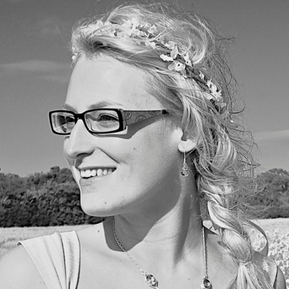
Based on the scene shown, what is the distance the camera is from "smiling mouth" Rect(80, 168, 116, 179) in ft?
9.31

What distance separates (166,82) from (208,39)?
657 millimetres

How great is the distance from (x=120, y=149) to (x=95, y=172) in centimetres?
18

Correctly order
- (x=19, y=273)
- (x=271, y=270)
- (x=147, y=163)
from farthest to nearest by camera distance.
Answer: (x=271, y=270) < (x=147, y=163) < (x=19, y=273)

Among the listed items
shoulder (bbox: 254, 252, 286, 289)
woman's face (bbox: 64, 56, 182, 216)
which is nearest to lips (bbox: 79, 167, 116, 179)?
woman's face (bbox: 64, 56, 182, 216)

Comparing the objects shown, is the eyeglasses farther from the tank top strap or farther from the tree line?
the tree line

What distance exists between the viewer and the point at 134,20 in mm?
3150

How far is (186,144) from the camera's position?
3.06m

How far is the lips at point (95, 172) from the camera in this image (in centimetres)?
284

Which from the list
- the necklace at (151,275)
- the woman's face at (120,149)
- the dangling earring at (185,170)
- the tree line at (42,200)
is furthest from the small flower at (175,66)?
the tree line at (42,200)

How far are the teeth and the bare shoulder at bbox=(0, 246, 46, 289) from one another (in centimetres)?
50

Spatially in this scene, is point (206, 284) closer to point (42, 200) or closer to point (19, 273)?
point (19, 273)

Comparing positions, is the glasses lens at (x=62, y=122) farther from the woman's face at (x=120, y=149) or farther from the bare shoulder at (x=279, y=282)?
the bare shoulder at (x=279, y=282)

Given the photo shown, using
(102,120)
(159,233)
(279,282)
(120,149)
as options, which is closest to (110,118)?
(102,120)

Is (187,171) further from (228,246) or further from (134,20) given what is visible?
(134,20)
